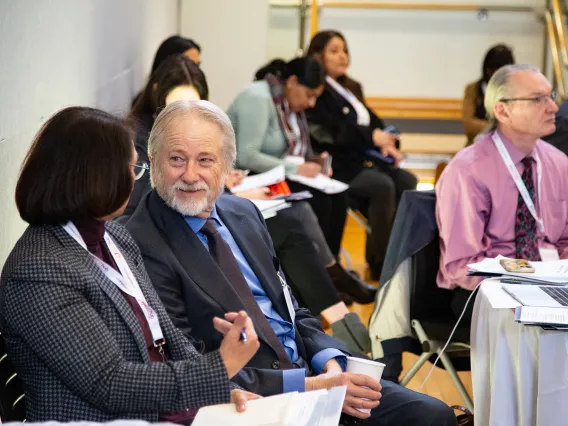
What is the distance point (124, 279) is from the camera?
1988mm

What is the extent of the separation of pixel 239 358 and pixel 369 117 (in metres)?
4.66

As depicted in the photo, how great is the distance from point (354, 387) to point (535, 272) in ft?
2.69

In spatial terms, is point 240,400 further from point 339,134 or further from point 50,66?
point 339,134

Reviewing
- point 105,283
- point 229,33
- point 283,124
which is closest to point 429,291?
point 105,283

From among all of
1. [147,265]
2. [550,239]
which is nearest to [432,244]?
[550,239]

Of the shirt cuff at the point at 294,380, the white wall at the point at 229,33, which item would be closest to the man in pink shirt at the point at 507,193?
the shirt cuff at the point at 294,380

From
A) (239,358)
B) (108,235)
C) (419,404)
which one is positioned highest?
(108,235)

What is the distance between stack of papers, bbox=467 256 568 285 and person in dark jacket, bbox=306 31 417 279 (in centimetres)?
308

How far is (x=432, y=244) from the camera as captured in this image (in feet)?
11.8

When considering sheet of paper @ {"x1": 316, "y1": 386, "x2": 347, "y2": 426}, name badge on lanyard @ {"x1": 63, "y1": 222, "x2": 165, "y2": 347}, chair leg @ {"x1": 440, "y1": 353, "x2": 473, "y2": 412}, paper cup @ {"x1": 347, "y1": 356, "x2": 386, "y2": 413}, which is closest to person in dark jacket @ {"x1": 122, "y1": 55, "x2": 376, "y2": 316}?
chair leg @ {"x1": 440, "y1": 353, "x2": 473, "y2": 412}

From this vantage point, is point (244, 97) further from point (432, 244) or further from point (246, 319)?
point (246, 319)

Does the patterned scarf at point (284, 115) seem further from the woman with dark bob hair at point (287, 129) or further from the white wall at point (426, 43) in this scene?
the white wall at point (426, 43)

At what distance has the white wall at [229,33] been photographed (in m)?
7.35

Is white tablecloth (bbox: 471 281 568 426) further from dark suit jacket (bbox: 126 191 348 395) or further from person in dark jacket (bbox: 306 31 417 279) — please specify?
person in dark jacket (bbox: 306 31 417 279)
